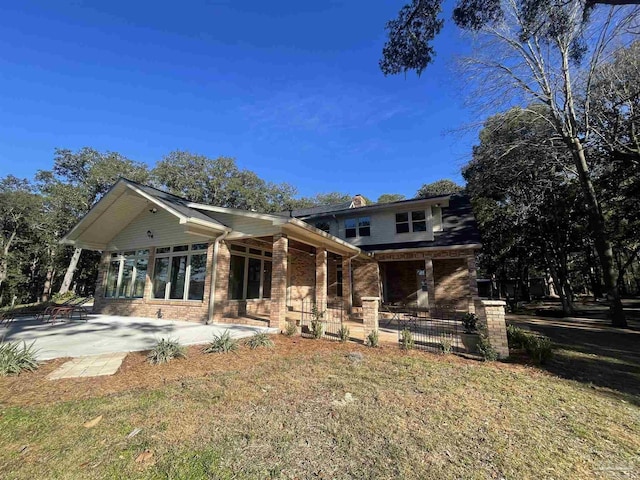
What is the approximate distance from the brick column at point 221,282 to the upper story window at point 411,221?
920 cm

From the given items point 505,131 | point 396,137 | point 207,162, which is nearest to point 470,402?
point 505,131

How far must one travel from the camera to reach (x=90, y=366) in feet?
16.5

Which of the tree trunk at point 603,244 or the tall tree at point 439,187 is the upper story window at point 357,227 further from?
the tall tree at point 439,187

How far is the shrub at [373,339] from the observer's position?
22.0ft

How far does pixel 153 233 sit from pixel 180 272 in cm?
225

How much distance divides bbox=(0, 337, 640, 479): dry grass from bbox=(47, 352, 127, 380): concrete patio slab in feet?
0.65

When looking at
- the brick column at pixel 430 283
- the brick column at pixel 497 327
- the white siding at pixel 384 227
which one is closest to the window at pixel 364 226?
the white siding at pixel 384 227

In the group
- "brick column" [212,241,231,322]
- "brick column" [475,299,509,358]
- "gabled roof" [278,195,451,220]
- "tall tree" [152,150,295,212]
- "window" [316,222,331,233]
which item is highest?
"tall tree" [152,150,295,212]

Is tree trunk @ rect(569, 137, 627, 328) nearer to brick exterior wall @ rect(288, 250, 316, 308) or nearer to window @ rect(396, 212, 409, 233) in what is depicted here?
→ window @ rect(396, 212, 409, 233)

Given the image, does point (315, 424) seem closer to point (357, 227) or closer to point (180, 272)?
point (180, 272)

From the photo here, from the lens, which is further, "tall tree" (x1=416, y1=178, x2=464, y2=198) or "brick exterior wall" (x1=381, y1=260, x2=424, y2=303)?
"tall tree" (x1=416, y1=178, x2=464, y2=198)

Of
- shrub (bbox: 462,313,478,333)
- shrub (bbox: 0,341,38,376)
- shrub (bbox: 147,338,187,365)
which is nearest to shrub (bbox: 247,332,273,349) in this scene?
shrub (bbox: 147,338,187,365)

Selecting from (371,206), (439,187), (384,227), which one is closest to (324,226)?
(371,206)

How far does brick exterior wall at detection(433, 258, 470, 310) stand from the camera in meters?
14.3
